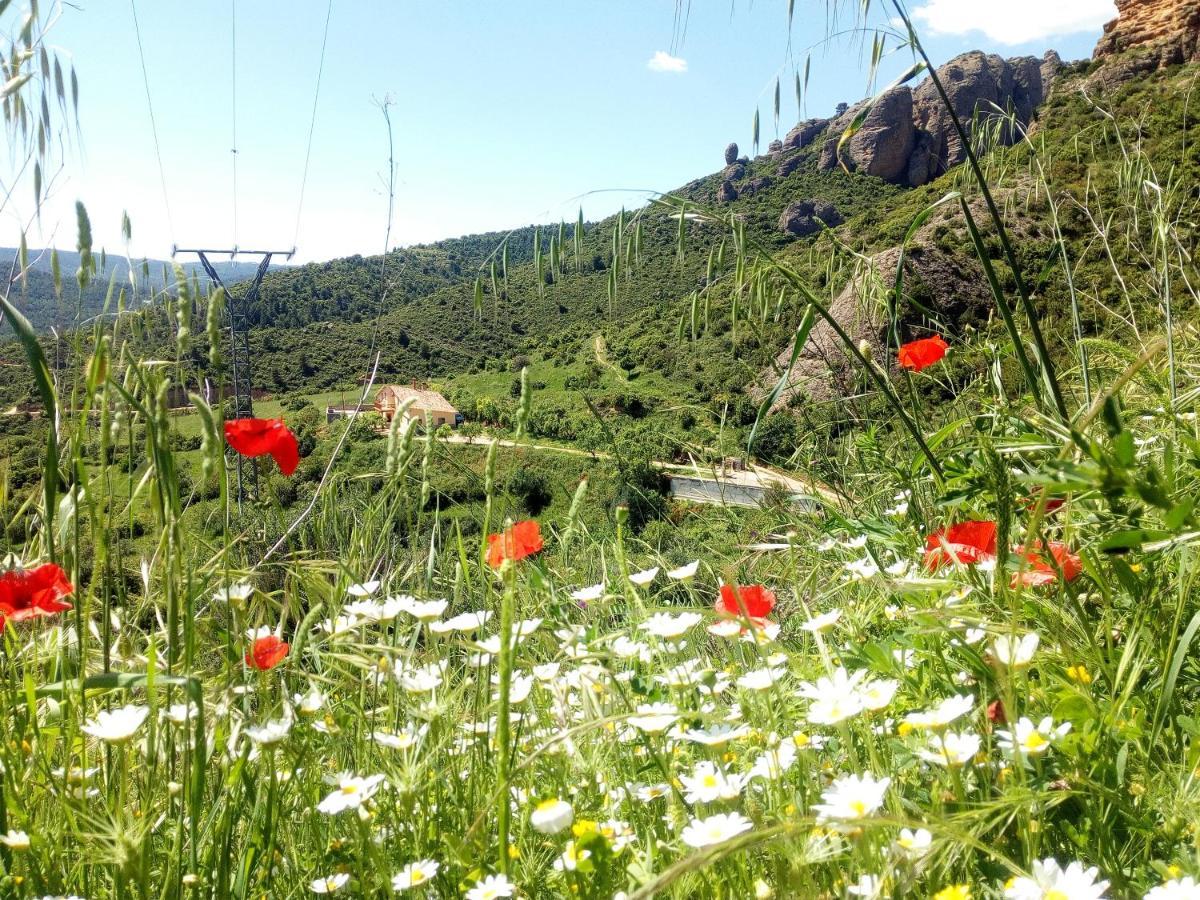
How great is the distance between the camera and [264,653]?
1197 mm

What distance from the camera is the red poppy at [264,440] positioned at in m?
1.34

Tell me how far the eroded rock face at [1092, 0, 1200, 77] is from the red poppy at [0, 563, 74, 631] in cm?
3216

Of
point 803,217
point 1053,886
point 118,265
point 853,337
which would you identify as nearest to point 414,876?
point 1053,886

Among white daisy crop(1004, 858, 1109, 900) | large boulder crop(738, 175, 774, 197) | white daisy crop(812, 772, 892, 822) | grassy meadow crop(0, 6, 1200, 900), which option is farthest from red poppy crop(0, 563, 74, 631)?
large boulder crop(738, 175, 774, 197)

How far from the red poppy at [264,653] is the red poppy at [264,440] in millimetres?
256

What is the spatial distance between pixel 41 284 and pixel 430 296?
42.7 meters

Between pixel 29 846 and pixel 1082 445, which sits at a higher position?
pixel 1082 445

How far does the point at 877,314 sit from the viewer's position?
250 centimetres

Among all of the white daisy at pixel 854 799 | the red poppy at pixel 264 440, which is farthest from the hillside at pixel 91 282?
the white daisy at pixel 854 799

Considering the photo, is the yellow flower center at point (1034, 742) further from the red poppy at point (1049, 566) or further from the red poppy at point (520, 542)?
the red poppy at point (520, 542)

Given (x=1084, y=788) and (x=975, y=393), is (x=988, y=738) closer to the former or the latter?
(x=1084, y=788)

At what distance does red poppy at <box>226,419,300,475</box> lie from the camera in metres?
1.34

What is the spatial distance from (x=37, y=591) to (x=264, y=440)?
0.38 meters

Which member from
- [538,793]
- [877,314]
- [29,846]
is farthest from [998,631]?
[877,314]
